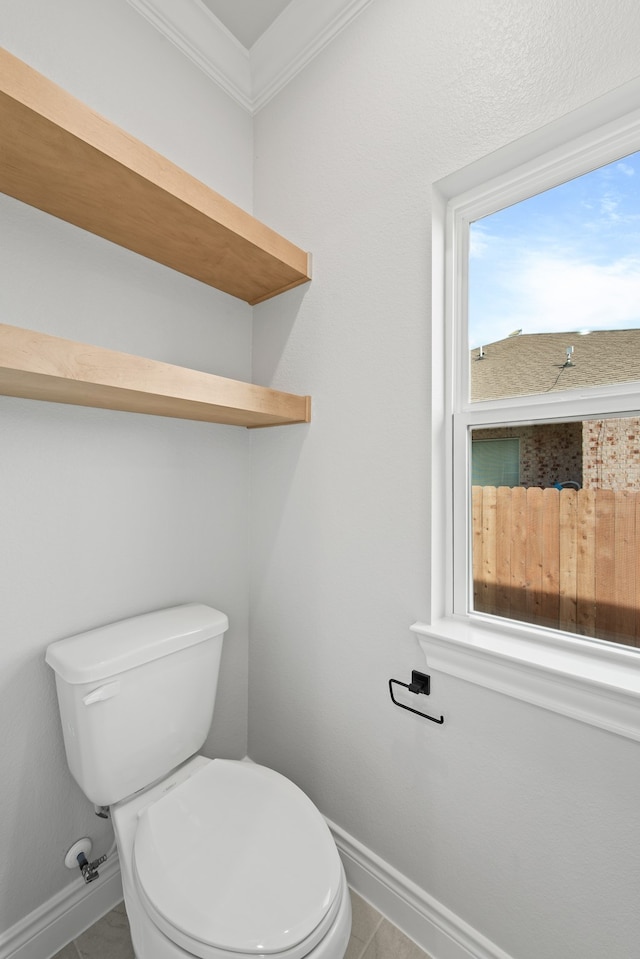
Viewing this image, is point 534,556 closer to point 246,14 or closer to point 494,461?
point 494,461

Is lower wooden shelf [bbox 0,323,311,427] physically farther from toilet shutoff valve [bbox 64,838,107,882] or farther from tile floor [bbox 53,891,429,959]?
tile floor [bbox 53,891,429,959]

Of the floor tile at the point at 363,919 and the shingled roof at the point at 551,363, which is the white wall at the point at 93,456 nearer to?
the floor tile at the point at 363,919

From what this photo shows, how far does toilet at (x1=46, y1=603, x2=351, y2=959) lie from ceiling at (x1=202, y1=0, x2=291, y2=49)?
1.84 meters

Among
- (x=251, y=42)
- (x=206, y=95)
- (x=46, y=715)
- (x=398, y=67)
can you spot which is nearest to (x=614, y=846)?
(x=46, y=715)

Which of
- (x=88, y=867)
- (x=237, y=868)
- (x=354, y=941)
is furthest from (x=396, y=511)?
(x=88, y=867)

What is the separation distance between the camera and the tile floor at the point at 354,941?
104cm

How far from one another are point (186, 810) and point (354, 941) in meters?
0.59

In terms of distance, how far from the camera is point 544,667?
0.82 meters

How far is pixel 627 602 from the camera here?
33.4 inches

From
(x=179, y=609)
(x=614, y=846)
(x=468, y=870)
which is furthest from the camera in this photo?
(x=179, y=609)

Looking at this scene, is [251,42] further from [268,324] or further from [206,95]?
[268,324]

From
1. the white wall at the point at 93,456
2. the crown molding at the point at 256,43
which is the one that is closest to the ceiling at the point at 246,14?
the crown molding at the point at 256,43

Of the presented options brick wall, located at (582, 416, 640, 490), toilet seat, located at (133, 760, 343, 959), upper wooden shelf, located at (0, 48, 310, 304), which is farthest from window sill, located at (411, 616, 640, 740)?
upper wooden shelf, located at (0, 48, 310, 304)

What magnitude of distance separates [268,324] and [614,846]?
1.57m
